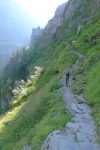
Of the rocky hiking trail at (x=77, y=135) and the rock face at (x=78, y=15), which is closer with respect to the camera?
the rocky hiking trail at (x=77, y=135)

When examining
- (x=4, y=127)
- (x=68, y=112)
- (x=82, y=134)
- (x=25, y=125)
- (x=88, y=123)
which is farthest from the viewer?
(x=4, y=127)

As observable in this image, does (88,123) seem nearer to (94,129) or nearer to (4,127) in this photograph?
(94,129)

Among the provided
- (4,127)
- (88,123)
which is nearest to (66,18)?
(4,127)

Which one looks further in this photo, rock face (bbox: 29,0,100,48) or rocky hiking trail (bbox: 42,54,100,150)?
rock face (bbox: 29,0,100,48)

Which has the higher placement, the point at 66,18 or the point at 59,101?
the point at 66,18

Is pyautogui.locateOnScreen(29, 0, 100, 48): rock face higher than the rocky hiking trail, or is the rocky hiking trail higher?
pyautogui.locateOnScreen(29, 0, 100, 48): rock face

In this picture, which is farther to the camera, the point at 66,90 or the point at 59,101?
the point at 66,90

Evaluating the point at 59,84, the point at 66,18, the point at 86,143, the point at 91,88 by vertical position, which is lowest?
the point at 86,143

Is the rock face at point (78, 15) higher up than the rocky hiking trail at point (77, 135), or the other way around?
the rock face at point (78, 15)

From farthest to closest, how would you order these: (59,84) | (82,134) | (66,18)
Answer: (66,18), (59,84), (82,134)

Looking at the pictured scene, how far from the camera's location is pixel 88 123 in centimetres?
3177

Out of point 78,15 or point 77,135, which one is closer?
point 77,135

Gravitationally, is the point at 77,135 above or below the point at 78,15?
below

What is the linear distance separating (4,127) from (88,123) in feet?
56.8
